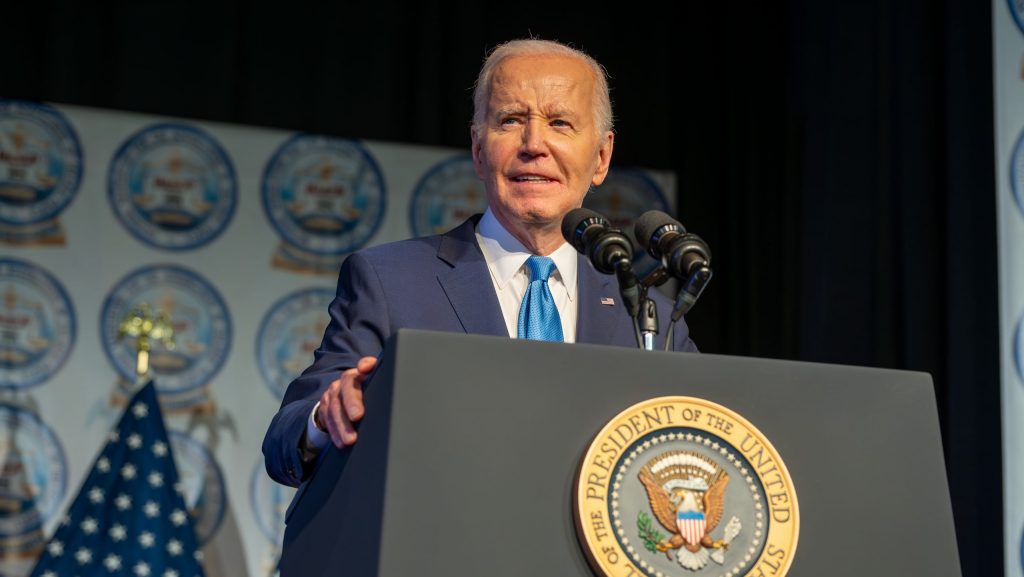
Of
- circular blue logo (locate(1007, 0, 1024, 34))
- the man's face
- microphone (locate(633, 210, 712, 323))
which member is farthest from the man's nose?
circular blue logo (locate(1007, 0, 1024, 34))

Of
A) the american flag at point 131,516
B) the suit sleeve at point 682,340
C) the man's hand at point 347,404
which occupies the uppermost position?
the suit sleeve at point 682,340

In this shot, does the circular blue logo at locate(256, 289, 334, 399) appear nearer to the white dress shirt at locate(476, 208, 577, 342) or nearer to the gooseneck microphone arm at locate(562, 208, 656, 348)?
the white dress shirt at locate(476, 208, 577, 342)

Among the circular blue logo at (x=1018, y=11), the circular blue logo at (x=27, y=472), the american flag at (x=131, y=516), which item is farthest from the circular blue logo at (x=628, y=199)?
the circular blue logo at (x=27, y=472)

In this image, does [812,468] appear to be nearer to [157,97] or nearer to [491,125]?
[491,125]

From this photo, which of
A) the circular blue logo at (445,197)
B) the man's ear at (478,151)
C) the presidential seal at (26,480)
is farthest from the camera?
the circular blue logo at (445,197)

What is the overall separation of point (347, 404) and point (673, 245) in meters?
0.48

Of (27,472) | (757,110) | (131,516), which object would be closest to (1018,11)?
(757,110)

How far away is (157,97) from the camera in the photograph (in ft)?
14.6

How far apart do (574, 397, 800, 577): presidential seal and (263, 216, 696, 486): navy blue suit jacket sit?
563mm

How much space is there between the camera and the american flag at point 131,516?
3.88 metres

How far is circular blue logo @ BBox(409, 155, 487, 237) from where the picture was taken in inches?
182

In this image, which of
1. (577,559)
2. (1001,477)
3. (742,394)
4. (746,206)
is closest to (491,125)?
(742,394)

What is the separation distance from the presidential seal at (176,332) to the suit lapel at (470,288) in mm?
2461

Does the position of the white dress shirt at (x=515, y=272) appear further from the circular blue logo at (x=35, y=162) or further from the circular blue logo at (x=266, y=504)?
the circular blue logo at (x=35, y=162)
